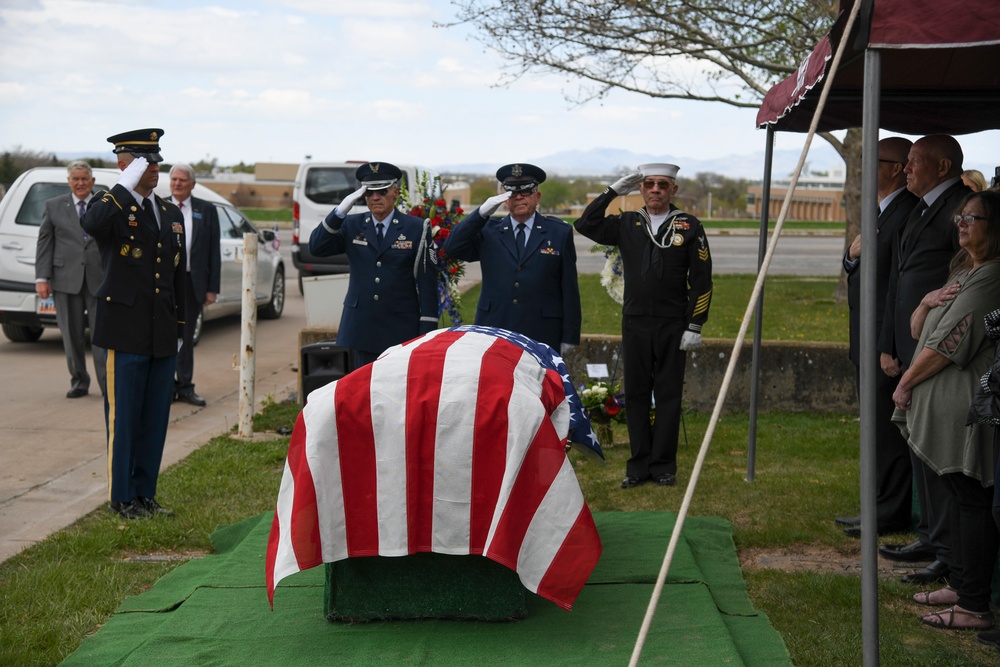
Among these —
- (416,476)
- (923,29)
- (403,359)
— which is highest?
(923,29)

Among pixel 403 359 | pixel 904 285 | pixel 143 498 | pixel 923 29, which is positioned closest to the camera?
pixel 923 29

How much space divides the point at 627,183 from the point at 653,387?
1.39 metres

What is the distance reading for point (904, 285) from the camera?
18.0 ft

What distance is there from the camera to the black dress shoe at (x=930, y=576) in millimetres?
5281

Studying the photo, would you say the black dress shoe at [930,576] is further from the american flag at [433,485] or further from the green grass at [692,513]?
the american flag at [433,485]

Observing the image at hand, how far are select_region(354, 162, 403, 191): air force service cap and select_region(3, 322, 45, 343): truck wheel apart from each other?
7081mm

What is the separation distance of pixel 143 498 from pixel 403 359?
98.4 inches

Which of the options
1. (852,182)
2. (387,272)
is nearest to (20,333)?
(387,272)

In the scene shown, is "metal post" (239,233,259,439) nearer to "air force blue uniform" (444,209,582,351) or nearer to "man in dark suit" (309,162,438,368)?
"man in dark suit" (309,162,438,368)

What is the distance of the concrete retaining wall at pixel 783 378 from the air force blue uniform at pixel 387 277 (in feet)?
8.13

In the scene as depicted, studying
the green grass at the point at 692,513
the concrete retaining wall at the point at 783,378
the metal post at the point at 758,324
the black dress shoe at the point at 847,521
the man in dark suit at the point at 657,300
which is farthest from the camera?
the concrete retaining wall at the point at 783,378

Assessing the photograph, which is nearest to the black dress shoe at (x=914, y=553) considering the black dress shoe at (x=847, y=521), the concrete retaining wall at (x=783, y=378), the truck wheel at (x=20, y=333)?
the black dress shoe at (x=847, y=521)

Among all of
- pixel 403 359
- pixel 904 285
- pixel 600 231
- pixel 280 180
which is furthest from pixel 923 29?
pixel 280 180

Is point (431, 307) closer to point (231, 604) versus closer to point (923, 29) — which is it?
point (231, 604)
